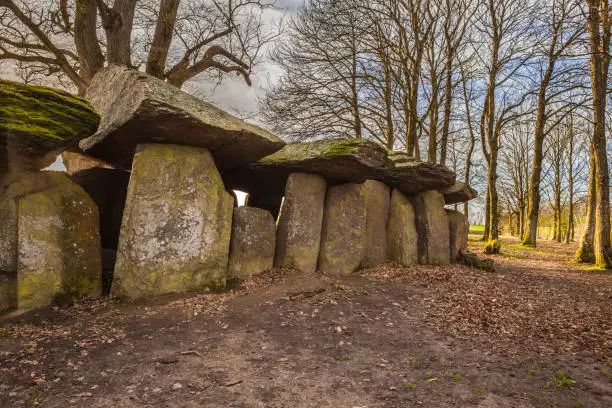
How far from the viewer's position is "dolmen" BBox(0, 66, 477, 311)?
14.9 feet

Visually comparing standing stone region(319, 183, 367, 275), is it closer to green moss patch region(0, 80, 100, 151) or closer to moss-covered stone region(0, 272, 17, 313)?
green moss patch region(0, 80, 100, 151)

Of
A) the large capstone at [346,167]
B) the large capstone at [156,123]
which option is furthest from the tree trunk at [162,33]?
the large capstone at [346,167]

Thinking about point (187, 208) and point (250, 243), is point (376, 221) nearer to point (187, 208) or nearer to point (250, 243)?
point (250, 243)

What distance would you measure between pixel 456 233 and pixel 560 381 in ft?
21.4

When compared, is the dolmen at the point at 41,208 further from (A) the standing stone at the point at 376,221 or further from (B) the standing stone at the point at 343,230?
(A) the standing stone at the point at 376,221

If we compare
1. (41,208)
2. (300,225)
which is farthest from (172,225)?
(300,225)

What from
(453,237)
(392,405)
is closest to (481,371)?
(392,405)

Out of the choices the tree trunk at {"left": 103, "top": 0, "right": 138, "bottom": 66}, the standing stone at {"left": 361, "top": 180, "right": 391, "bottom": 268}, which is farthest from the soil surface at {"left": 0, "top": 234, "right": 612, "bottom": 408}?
the tree trunk at {"left": 103, "top": 0, "right": 138, "bottom": 66}

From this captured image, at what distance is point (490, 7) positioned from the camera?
12.7 m

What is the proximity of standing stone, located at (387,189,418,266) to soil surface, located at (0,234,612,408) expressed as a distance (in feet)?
7.10

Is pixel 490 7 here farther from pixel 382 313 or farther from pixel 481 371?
pixel 481 371

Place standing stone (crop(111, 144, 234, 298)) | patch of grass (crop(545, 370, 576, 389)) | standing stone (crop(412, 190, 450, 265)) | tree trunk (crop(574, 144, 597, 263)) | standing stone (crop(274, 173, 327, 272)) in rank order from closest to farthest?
1. patch of grass (crop(545, 370, 576, 389))
2. standing stone (crop(111, 144, 234, 298))
3. standing stone (crop(274, 173, 327, 272))
4. standing stone (crop(412, 190, 450, 265))
5. tree trunk (crop(574, 144, 597, 263))

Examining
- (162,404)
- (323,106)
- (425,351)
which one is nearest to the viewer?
(162,404)

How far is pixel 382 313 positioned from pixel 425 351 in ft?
3.91
